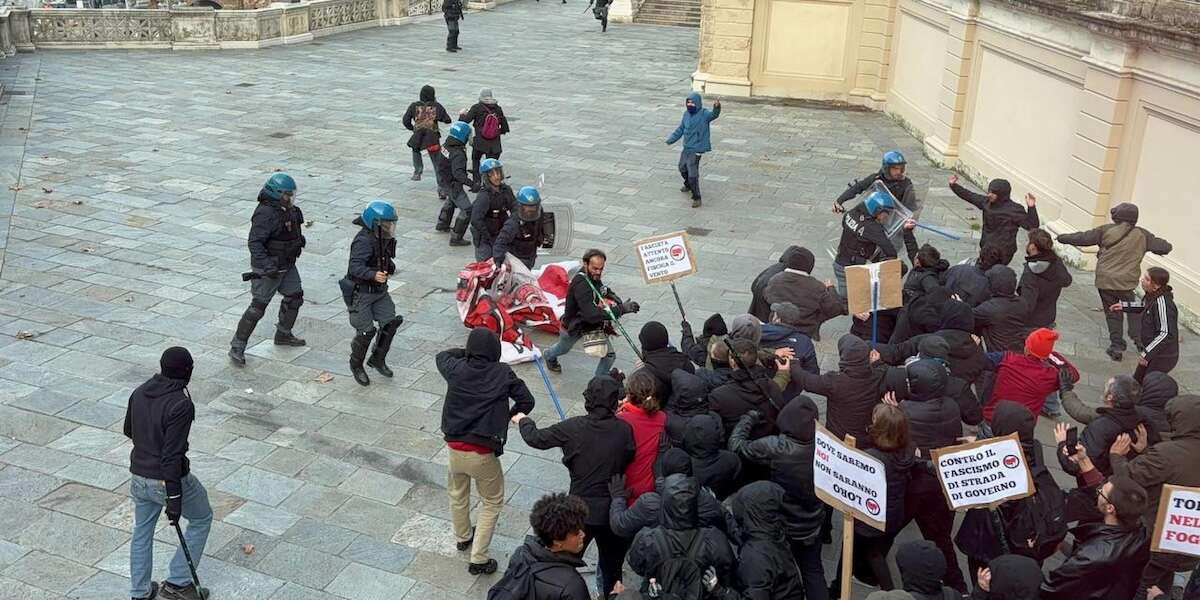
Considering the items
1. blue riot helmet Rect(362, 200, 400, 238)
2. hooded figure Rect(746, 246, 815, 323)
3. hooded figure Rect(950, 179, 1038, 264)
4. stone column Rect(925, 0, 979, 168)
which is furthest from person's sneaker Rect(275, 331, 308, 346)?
stone column Rect(925, 0, 979, 168)

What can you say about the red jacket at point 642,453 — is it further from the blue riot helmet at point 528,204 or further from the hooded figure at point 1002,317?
the blue riot helmet at point 528,204

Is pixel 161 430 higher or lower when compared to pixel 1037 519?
higher

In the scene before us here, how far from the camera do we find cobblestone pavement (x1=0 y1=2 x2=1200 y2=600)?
24.0ft

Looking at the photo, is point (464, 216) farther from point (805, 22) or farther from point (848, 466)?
point (805, 22)

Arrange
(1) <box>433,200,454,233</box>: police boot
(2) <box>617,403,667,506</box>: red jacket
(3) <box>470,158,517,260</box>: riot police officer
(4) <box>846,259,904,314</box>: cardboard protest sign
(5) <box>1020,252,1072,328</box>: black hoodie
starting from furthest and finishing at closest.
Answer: (1) <box>433,200,454,233</box>: police boot < (3) <box>470,158,517,260</box>: riot police officer < (5) <box>1020,252,1072,328</box>: black hoodie < (4) <box>846,259,904,314</box>: cardboard protest sign < (2) <box>617,403,667,506</box>: red jacket

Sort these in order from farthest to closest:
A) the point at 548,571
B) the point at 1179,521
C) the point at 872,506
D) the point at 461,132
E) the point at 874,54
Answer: the point at 874,54, the point at 461,132, the point at 872,506, the point at 1179,521, the point at 548,571

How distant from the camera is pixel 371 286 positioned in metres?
9.37

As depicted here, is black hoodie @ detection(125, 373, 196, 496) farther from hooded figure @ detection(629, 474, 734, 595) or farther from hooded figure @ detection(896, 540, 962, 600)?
hooded figure @ detection(896, 540, 962, 600)

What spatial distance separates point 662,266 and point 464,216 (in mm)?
4368

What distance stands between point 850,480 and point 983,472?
2.59ft

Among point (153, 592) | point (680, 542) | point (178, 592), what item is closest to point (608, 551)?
point (680, 542)

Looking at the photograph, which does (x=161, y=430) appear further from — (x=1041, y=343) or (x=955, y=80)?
(x=955, y=80)

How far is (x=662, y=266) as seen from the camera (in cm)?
947

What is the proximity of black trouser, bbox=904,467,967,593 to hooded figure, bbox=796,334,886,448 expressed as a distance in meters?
0.71
